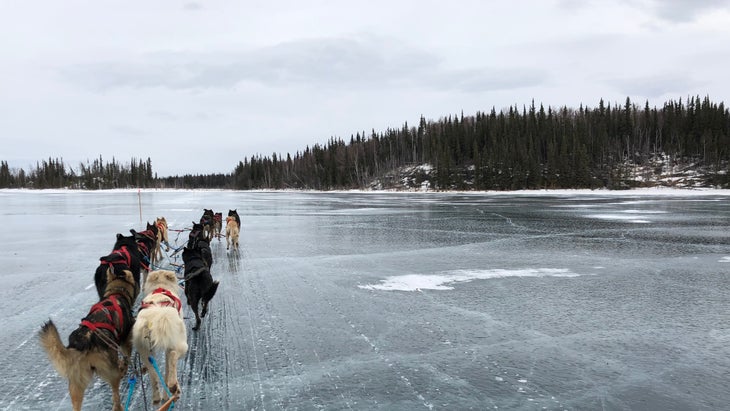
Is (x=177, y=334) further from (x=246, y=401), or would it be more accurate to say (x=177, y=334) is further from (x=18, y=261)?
(x=18, y=261)

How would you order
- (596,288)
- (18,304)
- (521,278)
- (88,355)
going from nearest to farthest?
(88,355) → (18,304) → (596,288) → (521,278)

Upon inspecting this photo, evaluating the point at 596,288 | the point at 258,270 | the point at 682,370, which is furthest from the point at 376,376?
the point at 258,270

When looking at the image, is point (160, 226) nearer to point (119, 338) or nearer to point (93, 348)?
point (119, 338)

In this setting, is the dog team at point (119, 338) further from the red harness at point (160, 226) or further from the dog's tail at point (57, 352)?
the red harness at point (160, 226)

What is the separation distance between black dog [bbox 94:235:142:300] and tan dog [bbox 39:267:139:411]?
1177mm

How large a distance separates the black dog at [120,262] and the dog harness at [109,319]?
3.47ft

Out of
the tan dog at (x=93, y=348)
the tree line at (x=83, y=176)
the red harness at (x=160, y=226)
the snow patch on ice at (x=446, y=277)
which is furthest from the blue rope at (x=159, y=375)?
the tree line at (x=83, y=176)

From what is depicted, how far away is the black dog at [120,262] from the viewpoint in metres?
5.73

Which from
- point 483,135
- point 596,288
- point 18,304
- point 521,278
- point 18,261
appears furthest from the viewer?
point 483,135

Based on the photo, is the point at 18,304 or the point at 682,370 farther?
the point at 18,304

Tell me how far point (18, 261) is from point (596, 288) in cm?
1345

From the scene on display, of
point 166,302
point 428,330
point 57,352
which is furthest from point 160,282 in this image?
point 428,330

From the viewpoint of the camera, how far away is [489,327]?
6.31 m

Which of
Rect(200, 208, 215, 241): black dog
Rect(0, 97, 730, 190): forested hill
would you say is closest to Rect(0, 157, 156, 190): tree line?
Rect(0, 97, 730, 190): forested hill
